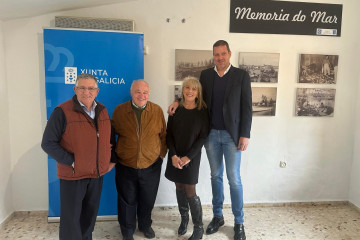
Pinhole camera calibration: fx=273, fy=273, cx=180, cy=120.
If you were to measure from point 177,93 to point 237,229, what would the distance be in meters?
1.53

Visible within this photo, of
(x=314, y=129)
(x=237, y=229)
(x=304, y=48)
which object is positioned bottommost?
(x=237, y=229)

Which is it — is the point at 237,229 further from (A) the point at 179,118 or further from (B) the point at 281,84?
(B) the point at 281,84

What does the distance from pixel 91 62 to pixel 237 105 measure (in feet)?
4.79

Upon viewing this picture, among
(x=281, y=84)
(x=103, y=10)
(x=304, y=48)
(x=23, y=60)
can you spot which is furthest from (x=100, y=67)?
(x=304, y=48)

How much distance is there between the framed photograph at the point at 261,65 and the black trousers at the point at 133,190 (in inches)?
57.7

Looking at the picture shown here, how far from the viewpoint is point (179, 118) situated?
2350mm

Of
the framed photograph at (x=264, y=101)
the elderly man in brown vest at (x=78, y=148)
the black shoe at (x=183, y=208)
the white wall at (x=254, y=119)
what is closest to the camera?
the elderly man in brown vest at (x=78, y=148)

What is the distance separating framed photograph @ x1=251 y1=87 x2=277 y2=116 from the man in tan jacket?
1.26m

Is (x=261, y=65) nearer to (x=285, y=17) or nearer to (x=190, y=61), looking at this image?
(x=285, y=17)

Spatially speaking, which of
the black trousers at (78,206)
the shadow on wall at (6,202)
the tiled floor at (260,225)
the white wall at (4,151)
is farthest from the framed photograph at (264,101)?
the shadow on wall at (6,202)

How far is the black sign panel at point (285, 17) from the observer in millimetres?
3031

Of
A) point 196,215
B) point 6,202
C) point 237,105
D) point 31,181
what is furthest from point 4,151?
point 237,105

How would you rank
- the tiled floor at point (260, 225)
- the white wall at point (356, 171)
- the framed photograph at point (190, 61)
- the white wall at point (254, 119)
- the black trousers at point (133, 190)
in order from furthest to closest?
the white wall at point (356, 171), the framed photograph at point (190, 61), the white wall at point (254, 119), the tiled floor at point (260, 225), the black trousers at point (133, 190)

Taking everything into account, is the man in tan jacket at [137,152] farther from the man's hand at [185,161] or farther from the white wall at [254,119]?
the white wall at [254,119]
